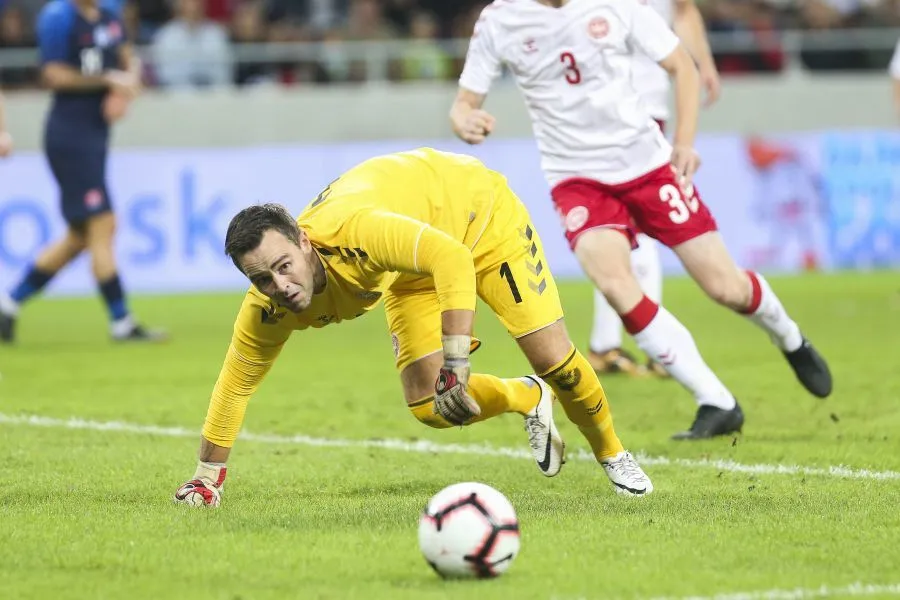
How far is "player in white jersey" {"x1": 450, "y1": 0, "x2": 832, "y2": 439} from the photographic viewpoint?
738 centimetres

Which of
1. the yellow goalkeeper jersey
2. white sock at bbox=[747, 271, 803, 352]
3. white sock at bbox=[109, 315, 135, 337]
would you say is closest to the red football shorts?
white sock at bbox=[747, 271, 803, 352]

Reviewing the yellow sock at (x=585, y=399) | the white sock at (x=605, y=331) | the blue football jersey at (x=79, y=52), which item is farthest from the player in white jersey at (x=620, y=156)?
the blue football jersey at (x=79, y=52)

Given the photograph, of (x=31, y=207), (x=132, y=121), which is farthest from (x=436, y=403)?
(x=132, y=121)

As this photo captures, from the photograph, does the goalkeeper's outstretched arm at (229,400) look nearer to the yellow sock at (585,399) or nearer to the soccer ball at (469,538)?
the yellow sock at (585,399)

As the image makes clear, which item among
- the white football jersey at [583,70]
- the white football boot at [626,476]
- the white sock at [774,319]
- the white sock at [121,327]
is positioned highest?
the white football jersey at [583,70]

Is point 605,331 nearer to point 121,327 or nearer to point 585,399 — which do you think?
point 585,399

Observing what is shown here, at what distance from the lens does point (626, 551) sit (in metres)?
4.92

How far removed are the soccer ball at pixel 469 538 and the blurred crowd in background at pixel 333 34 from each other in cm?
1389

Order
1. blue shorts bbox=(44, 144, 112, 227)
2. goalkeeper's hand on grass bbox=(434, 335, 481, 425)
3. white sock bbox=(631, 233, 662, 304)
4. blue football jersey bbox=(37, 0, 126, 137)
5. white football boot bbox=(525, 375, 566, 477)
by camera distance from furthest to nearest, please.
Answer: blue football jersey bbox=(37, 0, 126, 137) → blue shorts bbox=(44, 144, 112, 227) → white sock bbox=(631, 233, 662, 304) → white football boot bbox=(525, 375, 566, 477) → goalkeeper's hand on grass bbox=(434, 335, 481, 425)

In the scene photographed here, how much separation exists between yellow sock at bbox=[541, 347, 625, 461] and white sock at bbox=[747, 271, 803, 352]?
6.02 ft

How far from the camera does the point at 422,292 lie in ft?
20.5

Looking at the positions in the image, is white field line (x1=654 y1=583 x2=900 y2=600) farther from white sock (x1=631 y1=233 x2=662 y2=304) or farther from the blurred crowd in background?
the blurred crowd in background

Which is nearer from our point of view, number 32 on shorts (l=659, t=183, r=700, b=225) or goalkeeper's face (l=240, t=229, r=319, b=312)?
goalkeeper's face (l=240, t=229, r=319, b=312)

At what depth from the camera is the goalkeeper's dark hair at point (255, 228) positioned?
17.1ft
